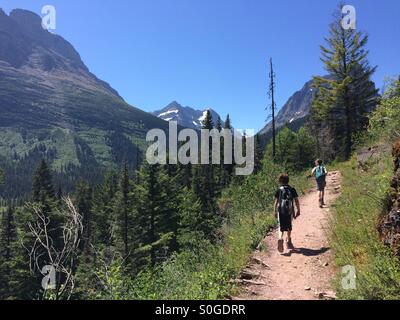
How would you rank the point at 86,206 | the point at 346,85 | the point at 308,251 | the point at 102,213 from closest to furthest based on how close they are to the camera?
1. the point at 308,251
2. the point at 346,85
3. the point at 102,213
4. the point at 86,206

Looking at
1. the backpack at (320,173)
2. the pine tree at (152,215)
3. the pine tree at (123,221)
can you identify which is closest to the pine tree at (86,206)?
the pine tree at (123,221)

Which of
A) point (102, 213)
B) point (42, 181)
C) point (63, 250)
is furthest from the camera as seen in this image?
point (102, 213)

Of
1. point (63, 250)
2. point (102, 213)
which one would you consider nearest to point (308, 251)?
point (63, 250)

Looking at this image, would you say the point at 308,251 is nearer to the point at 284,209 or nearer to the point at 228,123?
the point at 284,209

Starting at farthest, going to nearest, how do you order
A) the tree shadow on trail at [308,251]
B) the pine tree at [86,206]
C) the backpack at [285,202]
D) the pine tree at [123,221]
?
1. the pine tree at [86,206]
2. the pine tree at [123,221]
3. the backpack at [285,202]
4. the tree shadow on trail at [308,251]

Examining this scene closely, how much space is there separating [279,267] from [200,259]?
3.82 meters

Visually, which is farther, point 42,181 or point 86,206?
point 86,206

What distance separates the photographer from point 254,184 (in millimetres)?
19547

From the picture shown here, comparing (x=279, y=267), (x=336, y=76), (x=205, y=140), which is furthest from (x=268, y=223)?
(x=205, y=140)

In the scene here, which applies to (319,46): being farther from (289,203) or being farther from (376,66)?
→ (289,203)

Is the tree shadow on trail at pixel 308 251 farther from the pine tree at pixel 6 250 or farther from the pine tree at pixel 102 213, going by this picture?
the pine tree at pixel 102 213

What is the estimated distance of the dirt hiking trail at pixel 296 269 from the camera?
8.01 metres

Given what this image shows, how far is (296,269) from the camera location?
9422 millimetres

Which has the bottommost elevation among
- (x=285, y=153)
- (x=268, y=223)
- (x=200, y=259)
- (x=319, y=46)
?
(x=200, y=259)
